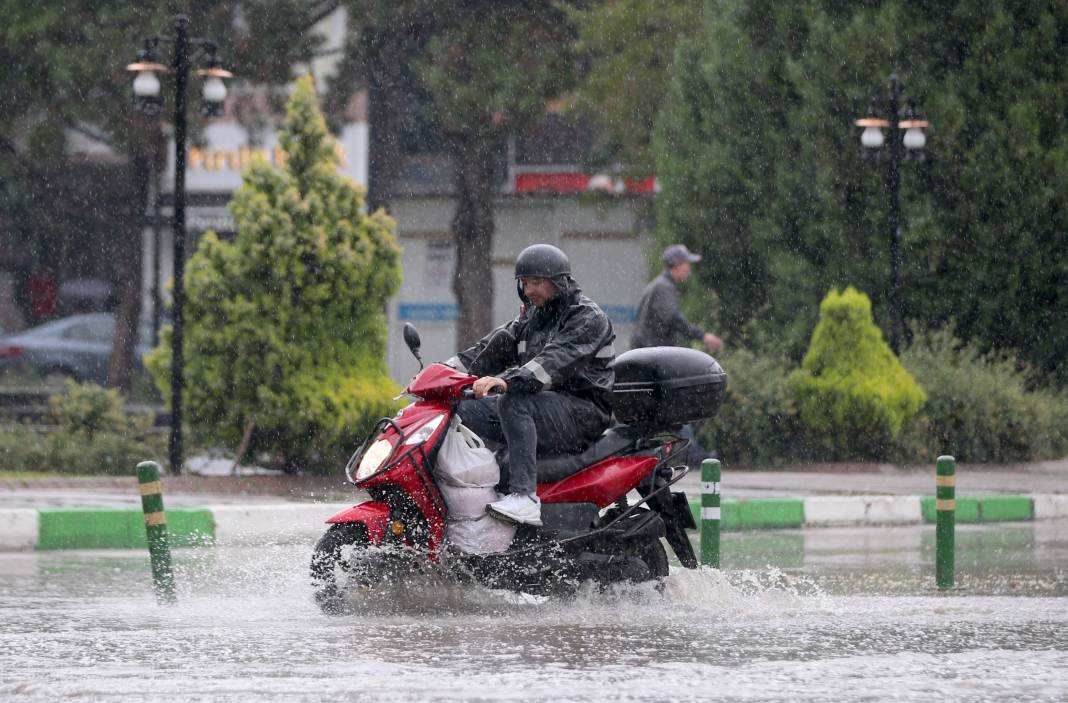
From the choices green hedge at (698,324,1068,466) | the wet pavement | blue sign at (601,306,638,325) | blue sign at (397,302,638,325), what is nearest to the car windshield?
blue sign at (397,302,638,325)

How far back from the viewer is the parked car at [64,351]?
32.7 meters

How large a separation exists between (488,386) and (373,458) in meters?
0.57

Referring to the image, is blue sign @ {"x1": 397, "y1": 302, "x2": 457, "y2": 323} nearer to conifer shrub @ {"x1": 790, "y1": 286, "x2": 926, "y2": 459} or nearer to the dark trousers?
conifer shrub @ {"x1": 790, "y1": 286, "x2": 926, "y2": 459}

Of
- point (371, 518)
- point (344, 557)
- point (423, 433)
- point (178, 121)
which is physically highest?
point (178, 121)

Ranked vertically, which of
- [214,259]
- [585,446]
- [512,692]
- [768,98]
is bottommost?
[512,692]

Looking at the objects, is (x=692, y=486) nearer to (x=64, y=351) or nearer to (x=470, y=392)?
(x=470, y=392)

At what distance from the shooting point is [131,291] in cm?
3175

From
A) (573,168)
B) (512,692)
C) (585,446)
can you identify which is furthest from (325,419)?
(573,168)

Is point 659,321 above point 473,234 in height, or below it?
below

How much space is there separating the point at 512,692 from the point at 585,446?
2339mm

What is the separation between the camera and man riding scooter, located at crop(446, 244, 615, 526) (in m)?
8.13

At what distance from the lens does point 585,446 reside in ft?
27.7

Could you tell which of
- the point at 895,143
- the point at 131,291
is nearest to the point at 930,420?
the point at 895,143

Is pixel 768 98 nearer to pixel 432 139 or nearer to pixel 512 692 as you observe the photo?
pixel 432 139
